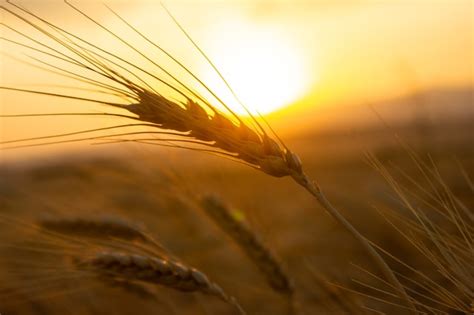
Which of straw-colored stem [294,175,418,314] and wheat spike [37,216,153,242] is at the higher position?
wheat spike [37,216,153,242]

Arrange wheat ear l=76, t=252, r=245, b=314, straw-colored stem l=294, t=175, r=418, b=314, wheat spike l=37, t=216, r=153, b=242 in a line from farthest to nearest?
1. wheat spike l=37, t=216, r=153, b=242
2. wheat ear l=76, t=252, r=245, b=314
3. straw-colored stem l=294, t=175, r=418, b=314

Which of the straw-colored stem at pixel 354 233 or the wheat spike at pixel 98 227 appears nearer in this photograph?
the straw-colored stem at pixel 354 233

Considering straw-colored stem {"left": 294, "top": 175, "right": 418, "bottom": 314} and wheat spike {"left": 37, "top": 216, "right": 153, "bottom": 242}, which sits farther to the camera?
wheat spike {"left": 37, "top": 216, "right": 153, "bottom": 242}

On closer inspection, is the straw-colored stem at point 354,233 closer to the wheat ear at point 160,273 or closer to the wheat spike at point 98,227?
the wheat ear at point 160,273

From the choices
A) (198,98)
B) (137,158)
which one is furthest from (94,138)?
(137,158)

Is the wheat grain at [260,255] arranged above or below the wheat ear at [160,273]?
below

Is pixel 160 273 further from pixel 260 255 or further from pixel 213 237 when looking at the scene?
pixel 213 237

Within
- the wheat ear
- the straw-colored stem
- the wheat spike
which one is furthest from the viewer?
the wheat spike

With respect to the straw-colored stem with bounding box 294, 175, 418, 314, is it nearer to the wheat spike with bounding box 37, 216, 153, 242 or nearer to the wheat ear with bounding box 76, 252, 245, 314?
the wheat ear with bounding box 76, 252, 245, 314

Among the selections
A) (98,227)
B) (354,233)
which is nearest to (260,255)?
(98,227)
